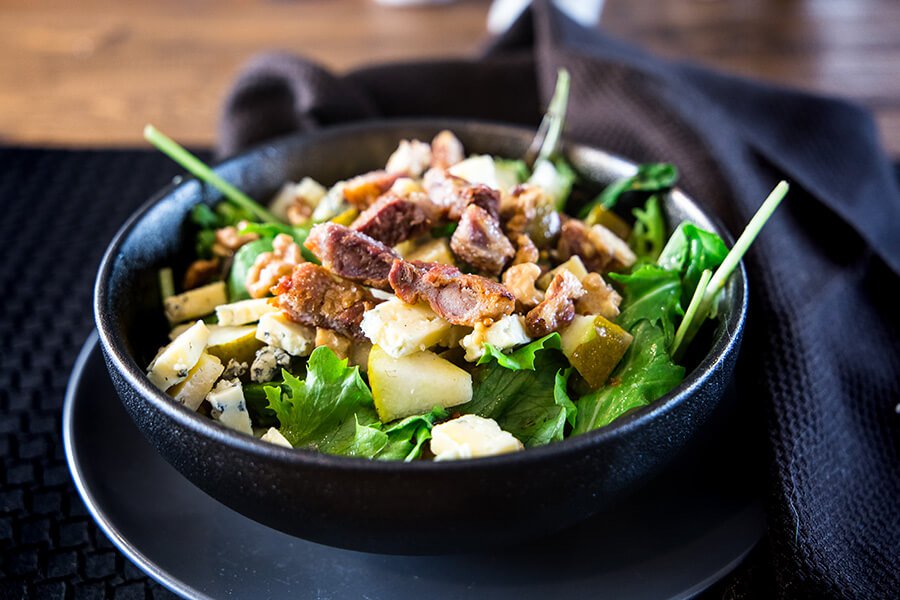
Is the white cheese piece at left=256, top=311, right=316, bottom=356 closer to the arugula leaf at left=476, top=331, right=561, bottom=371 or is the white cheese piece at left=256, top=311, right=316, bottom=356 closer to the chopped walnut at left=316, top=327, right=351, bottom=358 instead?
the chopped walnut at left=316, top=327, right=351, bottom=358

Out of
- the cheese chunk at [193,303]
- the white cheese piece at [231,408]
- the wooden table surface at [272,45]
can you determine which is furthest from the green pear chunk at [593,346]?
the wooden table surface at [272,45]

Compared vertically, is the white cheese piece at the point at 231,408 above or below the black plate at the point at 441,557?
above

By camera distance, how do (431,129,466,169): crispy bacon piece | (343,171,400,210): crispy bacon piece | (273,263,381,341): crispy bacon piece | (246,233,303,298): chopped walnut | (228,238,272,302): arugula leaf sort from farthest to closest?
(431,129,466,169): crispy bacon piece → (343,171,400,210): crispy bacon piece → (228,238,272,302): arugula leaf → (246,233,303,298): chopped walnut → (273,263,381,341): crispy bacon piece

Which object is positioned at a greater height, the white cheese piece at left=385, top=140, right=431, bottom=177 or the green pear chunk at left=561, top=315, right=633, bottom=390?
the white cheese piece at left=385, top=140, right=431, bottom=177

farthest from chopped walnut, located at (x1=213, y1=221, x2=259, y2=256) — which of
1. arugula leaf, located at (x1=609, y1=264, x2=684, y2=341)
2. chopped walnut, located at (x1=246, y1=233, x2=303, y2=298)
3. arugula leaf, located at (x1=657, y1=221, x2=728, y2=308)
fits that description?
arugula leaf, located at (x1=657, y1=221, x2=728, y2=308)

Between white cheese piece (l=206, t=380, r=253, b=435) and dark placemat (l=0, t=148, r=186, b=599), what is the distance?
336mm

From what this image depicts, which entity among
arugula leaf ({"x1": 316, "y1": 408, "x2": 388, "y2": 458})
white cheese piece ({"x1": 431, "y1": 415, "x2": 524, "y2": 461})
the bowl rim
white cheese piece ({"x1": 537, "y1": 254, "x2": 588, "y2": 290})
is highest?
the bowl rim

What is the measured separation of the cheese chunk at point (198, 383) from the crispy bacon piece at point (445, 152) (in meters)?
0.82

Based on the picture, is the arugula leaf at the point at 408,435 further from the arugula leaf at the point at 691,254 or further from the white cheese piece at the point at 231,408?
the arugula leaf at the point at 691,254

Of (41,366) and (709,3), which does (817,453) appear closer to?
(41,366)

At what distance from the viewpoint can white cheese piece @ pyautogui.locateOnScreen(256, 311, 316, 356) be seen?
1730 millimetres

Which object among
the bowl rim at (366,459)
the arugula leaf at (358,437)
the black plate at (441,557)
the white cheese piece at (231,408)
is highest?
the bowl rim at (366,459)

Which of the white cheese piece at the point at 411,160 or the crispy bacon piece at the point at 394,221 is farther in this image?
the white cheese piece at the point at 411,160

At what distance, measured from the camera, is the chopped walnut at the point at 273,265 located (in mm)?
1868
